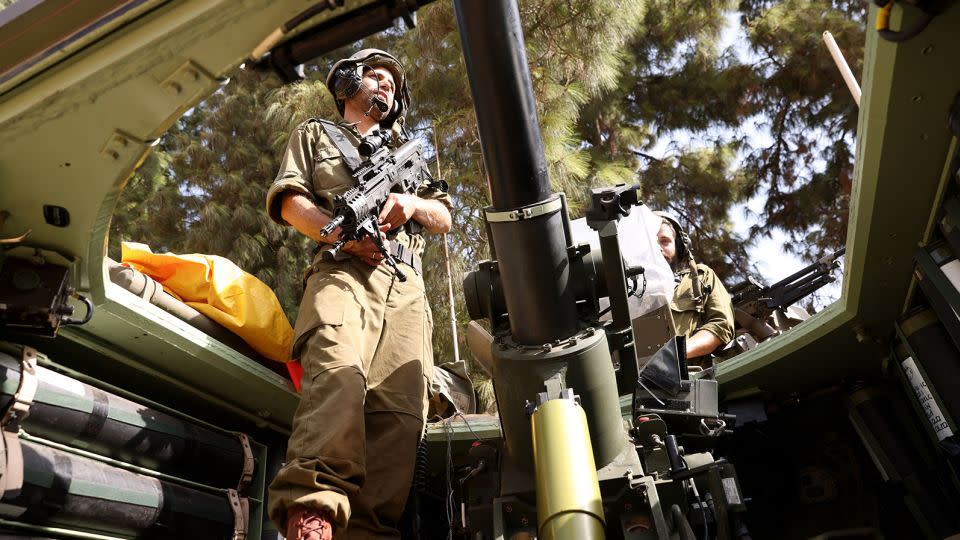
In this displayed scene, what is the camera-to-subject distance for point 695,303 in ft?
20.5

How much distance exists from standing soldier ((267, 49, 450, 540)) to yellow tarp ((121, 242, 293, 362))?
1.73 ft

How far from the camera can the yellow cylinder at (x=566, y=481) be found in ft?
9.11

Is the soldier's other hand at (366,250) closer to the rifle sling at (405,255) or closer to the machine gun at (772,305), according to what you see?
the rifle sling at (405,255)

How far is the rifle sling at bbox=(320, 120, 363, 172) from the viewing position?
4332 mm

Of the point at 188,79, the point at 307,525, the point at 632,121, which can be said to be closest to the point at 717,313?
the point at 307,525

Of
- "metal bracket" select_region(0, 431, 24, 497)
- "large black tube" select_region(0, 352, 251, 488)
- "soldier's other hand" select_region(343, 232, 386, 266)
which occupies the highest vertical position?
"soldier's other hand" select_region(343, 232, 386, 266)

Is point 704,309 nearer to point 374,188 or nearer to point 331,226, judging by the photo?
point 374,188

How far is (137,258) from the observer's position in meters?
4.57

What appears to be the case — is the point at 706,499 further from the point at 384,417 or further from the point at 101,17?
the point at 101,17

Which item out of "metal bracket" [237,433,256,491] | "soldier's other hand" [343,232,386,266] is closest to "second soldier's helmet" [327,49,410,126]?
"soldier's other hand" [343,232,386,266]

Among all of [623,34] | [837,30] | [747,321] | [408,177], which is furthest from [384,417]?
[837,30]

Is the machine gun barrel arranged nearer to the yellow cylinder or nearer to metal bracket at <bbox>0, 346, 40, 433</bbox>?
the yellow cylinder

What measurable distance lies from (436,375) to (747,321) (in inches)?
154

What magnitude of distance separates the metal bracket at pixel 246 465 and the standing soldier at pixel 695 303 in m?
2.79
